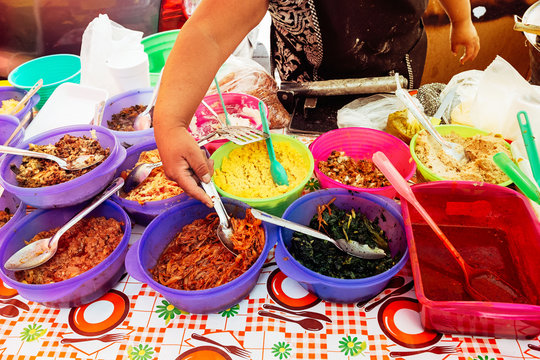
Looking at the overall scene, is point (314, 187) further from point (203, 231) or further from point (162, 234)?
point (162, 234)

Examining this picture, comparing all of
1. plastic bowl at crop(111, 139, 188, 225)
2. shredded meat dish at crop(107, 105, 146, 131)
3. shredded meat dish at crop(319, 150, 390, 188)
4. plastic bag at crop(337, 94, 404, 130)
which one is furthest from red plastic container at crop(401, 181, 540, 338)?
shredded meat dish at crop(107, 105, 146, 131)

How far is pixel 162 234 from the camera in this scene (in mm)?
1301

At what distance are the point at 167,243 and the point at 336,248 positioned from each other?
601 mm

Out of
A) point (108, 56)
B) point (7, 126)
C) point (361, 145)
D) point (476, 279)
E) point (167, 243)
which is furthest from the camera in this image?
point (108, 56)

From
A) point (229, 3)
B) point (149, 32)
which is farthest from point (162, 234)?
point (149, 32)

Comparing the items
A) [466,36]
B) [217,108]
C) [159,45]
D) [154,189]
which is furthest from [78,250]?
[466,36]

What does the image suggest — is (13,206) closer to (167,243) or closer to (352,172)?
(167,243)

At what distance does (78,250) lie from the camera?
4.21ft

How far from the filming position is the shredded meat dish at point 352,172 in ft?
4.85

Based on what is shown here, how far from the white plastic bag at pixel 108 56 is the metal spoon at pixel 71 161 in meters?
0.82

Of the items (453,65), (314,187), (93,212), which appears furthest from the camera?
(453,65)

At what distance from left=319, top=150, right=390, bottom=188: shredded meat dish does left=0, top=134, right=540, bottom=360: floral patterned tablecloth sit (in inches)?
14.6

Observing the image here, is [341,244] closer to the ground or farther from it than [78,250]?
farther from it

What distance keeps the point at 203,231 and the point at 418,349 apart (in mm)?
778
